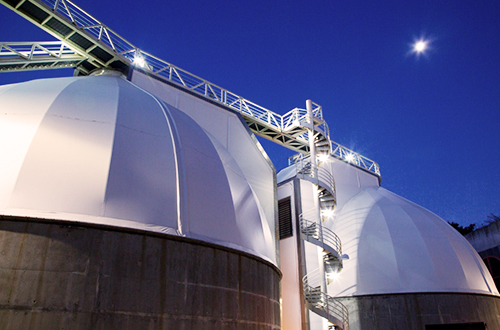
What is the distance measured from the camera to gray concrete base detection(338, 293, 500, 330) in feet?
66.9

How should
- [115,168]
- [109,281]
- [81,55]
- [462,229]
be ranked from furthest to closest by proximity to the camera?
[462,229]
[81,55]
[115,168]
[109,281]

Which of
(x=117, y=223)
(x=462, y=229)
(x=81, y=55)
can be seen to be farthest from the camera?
(x=462, y=229)

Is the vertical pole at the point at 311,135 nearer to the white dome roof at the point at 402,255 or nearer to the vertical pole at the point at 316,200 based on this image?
the vertical pole at the point at 316,200

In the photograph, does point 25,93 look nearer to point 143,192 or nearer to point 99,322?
point 143,192

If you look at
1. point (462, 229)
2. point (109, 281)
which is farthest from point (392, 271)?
point (462, 229)

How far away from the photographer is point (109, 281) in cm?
754

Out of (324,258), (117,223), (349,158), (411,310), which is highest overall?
(349,158)

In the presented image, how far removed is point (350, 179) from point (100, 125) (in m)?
23.9

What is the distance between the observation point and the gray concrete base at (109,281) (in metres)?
6.94

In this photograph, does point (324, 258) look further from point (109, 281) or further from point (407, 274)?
point (109, 281)

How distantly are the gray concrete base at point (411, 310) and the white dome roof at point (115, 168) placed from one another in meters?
11.8

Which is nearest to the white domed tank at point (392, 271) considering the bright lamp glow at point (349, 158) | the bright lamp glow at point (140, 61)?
the bright lamp glow at point (349, 158)

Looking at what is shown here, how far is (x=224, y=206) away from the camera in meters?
10.6

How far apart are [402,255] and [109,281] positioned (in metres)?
19.5
